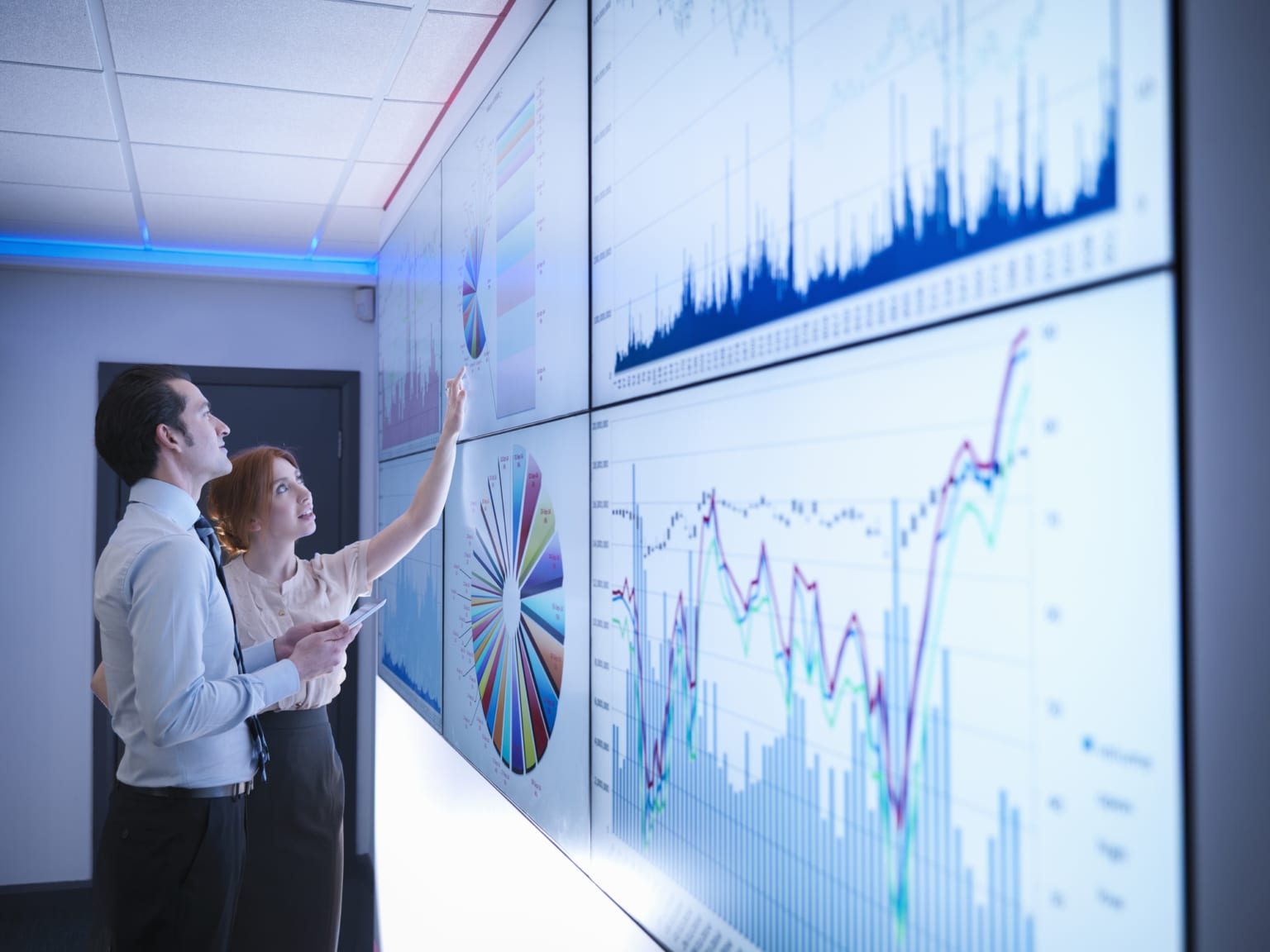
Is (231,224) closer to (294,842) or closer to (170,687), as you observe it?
(294,842)

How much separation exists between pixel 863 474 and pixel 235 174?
268 centimetres

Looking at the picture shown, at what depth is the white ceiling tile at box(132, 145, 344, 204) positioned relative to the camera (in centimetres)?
276

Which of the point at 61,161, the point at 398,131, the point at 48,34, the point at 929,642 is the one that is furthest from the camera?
the point at 61,161

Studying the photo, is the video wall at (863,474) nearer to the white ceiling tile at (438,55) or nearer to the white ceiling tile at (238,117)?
the white ceiling tile at (438,55)

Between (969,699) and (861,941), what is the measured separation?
10.5 inches

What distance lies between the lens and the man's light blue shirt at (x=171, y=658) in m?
1.61

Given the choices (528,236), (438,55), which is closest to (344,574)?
(528,236)

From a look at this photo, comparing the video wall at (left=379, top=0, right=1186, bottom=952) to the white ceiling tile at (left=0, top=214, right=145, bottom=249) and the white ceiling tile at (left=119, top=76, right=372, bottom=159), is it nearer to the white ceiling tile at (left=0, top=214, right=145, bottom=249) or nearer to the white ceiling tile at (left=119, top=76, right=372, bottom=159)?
the white ceiling tile at (left=119, top=76, right=372, bottom=159)

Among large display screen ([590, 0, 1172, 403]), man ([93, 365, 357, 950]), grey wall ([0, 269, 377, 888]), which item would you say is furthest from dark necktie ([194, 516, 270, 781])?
grey wall ([0, 269, 377, 888])

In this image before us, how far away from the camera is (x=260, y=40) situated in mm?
2039

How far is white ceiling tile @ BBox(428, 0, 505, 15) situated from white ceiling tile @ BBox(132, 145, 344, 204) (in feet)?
3.42

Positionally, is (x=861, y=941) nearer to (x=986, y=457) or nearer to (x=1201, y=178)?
(x=986, y=457)

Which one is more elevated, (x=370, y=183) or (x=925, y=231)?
(x=370, y=183)

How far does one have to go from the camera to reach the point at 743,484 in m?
1.01
